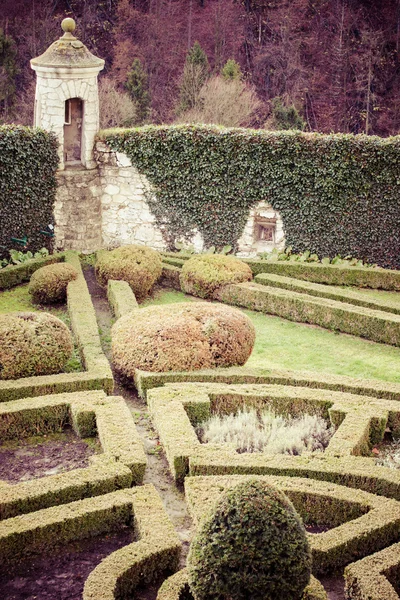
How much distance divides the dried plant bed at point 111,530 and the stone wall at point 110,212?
455 inches

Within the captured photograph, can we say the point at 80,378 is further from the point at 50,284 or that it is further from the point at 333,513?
the point at 50,284

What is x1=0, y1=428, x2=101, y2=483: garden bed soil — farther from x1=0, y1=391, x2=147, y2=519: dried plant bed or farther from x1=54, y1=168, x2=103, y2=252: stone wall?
x1=54, y1=168, x2=103, y2=252: stone wall

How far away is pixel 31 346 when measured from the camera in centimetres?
1186

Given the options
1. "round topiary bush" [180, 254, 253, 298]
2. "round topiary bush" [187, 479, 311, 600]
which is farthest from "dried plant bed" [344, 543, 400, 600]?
"round topiary bush" [180, 254, 253, 298]

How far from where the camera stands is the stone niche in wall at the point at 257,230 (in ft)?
65.0

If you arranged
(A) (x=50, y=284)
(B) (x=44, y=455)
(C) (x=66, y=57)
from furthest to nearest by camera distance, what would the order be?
(C) (x=66, y=57)
(A) (x=50, y=284)
(B) (x=44, y=455)

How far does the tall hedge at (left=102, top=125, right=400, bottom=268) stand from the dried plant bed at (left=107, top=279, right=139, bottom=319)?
4.17m

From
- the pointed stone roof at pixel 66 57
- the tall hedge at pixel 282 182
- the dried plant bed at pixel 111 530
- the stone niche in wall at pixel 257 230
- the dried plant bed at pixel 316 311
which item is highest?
the pointed stone roof at pixel 66 57

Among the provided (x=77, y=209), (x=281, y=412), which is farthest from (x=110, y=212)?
(x=281, y=412)

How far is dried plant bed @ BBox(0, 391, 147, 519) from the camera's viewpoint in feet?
28.9

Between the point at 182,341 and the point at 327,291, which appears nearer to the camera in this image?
the point at 182,341

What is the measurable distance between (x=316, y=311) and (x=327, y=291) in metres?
0.98

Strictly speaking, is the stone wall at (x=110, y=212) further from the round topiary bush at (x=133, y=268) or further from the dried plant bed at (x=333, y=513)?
the dried plant bed at (x=333, y=513)

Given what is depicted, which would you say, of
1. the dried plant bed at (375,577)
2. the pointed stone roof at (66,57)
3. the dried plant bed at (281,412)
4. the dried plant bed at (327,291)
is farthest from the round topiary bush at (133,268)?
the dried plant bed at (375,577)
